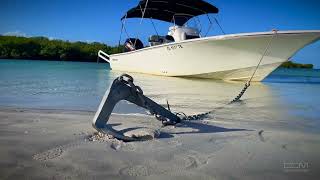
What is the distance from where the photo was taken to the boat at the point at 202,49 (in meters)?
10.9

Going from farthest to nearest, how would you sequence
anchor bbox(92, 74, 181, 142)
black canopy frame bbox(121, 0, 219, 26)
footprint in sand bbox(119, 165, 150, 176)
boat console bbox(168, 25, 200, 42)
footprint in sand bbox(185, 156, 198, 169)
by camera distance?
boat console bbox(168, 25, 200, 42), black canopy frame bbox(121, 0, 219, 26), anchor bbox(92, 74, 181, 142), footprint in sand bbox(185, 156, 198, 169), footprint in sand bbox(119, 165, 150, 176)

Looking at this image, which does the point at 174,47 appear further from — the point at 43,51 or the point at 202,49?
the point at 43,51

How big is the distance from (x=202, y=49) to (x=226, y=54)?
3.03 feet

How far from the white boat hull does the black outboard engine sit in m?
2.84

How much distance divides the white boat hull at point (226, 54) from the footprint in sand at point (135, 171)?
30.8ft

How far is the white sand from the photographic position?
2056 millimetres

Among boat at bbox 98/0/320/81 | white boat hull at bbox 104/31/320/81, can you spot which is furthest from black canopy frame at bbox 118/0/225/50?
white boat hull at bbox 104/31/320/81

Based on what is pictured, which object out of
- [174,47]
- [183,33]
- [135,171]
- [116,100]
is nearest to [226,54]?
[174,47]

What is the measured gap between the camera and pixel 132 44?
707 inches

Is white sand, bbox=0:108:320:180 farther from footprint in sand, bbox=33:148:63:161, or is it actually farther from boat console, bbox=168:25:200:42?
boat console, bbox=168:25:200:42

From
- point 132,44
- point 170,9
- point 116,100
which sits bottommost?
point 116,100

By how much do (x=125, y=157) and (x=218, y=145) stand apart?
0.93 meters

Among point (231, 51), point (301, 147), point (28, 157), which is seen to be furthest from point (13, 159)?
point (231, 51)

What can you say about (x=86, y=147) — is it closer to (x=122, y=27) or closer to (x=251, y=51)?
(x=251, y=51)
